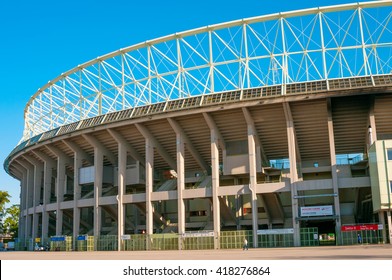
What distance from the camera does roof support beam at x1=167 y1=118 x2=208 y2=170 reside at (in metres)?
52.0

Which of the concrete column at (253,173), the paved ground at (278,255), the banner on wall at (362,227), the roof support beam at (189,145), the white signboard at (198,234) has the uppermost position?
the roof support beam at (189,145)

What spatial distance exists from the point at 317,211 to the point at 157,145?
2036cm

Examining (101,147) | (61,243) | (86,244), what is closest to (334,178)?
(101,147)

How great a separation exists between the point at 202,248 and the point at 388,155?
66.4 feet

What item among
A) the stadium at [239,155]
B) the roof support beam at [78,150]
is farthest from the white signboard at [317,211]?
the roof support beam at [78,150]

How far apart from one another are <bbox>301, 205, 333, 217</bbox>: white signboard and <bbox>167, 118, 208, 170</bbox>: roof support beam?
15255 mm

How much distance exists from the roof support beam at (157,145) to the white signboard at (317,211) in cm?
1876

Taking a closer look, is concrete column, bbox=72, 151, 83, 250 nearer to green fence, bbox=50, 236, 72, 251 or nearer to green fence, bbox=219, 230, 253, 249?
green fence, bbox=50, 236, 72, 251

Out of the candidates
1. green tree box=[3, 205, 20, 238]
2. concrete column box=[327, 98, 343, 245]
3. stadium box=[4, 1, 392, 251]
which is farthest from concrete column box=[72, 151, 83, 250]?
green tree box=[3, 205, 20, 238]

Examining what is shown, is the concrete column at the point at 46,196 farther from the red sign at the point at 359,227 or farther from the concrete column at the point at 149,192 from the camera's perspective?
the red sign at the point at 359,227

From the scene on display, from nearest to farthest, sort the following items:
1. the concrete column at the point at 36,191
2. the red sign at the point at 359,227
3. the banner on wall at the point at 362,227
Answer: the banner on wall at the point at 362,227 < the red sign at the point at 359,227 < the concrete column at the point at 36,191

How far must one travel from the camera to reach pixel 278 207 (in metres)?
54.2

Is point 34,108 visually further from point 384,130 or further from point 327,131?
point 384,130

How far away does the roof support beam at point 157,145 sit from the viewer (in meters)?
A: 53.9
